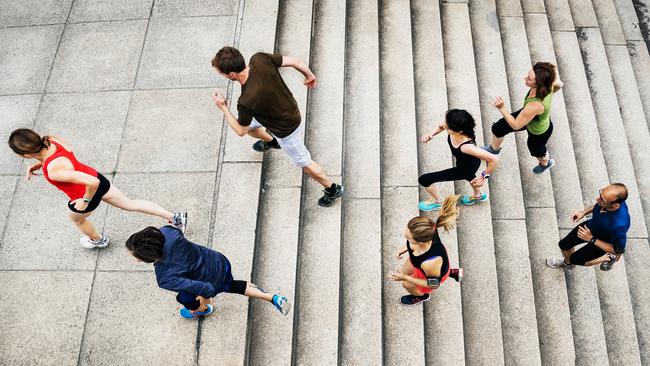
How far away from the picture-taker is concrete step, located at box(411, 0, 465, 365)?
175 inches

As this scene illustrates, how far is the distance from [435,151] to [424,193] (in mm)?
602

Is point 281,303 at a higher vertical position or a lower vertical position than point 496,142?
lower

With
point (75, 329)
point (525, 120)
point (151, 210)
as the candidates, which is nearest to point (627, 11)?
point (525, 120)

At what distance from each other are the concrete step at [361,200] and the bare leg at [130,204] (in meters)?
1.93

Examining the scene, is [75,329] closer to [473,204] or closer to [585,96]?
[473,204]

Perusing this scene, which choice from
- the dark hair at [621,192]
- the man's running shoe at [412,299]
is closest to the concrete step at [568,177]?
the dark hair at [621,192]

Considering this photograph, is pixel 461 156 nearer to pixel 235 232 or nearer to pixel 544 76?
pixel 544 76

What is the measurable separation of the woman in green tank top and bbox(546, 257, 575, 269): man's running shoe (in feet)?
3.84

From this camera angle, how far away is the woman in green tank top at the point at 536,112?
4035 millimetres

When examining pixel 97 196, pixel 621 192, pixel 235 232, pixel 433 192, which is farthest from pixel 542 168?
pixel 97 196

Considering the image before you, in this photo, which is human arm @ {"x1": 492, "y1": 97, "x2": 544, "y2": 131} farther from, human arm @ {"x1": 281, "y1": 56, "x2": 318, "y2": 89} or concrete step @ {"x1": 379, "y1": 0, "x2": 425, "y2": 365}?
human arm @ {"x1": 281, "y1": 56, "x2": 318, "y2": 89}

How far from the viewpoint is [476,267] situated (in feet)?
16.0

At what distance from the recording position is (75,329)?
421cm

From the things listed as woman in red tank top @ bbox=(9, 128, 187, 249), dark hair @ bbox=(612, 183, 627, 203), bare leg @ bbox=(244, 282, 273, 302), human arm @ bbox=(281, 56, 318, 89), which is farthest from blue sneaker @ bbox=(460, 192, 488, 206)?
woman in red tank top @ bbox=(9, 128, 187, 249)
